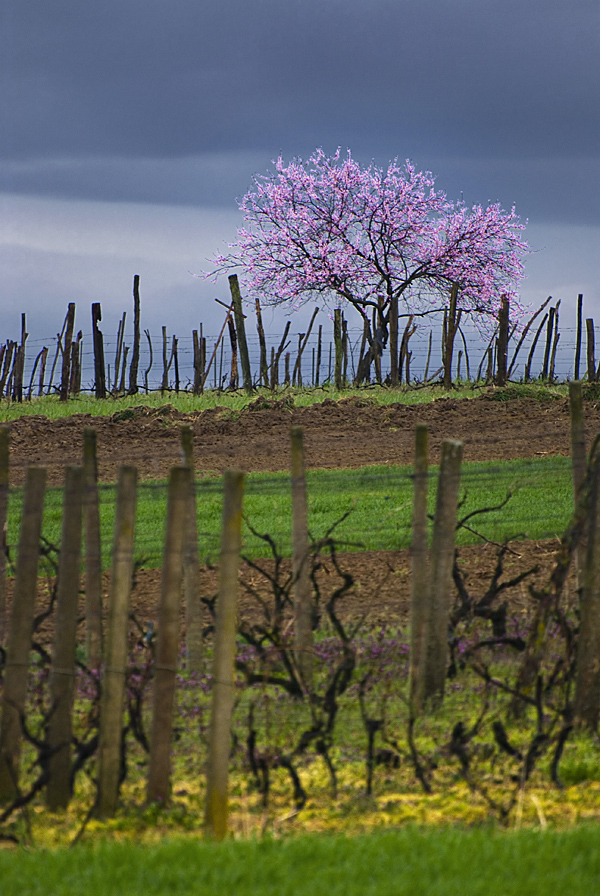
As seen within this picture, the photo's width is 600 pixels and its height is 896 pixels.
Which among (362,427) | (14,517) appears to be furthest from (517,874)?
(362,427)

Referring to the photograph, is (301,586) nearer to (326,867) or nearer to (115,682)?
(115,682)

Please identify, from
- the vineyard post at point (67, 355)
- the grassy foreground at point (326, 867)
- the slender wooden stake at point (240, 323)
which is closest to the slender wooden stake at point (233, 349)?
the slender wooden stake at point (240, 323)

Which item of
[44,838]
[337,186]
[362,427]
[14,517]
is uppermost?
[337,186]

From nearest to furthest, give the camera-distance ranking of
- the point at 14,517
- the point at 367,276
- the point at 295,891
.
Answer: the point at 295,891, the point at 14,517, the point at 367,276

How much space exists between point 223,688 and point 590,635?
2220mm

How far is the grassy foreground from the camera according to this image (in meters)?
3.31

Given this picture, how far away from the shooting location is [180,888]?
3307 millimetres

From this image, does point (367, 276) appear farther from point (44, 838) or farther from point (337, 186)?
point (44, 838)

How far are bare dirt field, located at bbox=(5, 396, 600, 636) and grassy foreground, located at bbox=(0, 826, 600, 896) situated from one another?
524cm

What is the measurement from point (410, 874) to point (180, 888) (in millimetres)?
785

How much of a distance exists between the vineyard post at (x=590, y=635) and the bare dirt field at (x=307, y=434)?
3626 millimetres

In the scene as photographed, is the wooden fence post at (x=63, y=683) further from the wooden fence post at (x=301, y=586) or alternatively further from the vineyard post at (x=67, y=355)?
the vineyard post at (x=67, y=355)

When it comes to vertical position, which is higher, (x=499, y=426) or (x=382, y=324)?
(x=382, y=324)

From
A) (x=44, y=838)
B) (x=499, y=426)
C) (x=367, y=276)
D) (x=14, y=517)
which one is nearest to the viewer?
(x=44, y=838)
